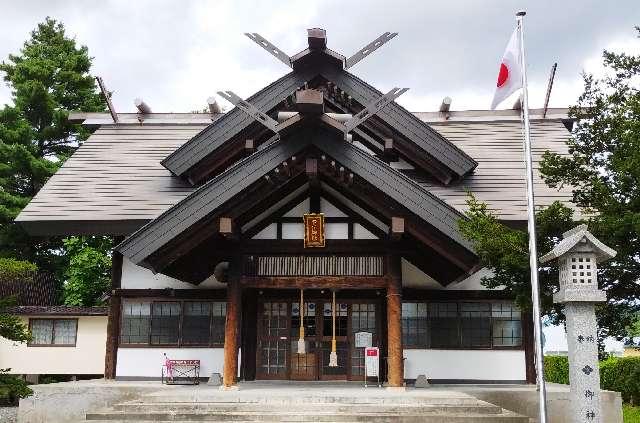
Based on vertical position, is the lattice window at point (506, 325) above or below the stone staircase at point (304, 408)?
above

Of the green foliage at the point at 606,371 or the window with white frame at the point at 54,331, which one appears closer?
the green foliage at the point at 606,371

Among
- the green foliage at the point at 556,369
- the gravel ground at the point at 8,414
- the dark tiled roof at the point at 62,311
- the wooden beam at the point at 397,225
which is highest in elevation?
the wooden beam at the point at 397,225

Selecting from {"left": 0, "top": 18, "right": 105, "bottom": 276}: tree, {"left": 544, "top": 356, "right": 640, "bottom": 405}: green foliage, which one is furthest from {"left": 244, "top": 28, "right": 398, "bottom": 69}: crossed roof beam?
{"left": 0, "top": 18, "right": 105, "bottom": 276}: tree

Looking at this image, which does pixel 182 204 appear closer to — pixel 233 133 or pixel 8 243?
pixel 233 133

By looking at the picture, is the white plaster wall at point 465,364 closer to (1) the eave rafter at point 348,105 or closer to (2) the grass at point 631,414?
(2) the grass at point 631,414

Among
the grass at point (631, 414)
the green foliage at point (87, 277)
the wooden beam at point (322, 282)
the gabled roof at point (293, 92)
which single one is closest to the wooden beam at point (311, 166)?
the wooden beam at point (322, 282)

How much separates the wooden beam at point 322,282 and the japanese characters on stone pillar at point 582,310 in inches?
160

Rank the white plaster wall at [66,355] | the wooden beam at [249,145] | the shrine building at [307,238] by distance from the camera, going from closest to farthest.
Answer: the shrine building at [307,238] < the wooden beam at [249,145] < the white plaster wall at [66,355]

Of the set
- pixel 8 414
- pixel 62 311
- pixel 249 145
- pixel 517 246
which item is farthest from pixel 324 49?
pixel 8 414

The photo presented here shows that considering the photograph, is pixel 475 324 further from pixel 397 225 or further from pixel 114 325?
pixel 114 325

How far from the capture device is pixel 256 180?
35.5ft

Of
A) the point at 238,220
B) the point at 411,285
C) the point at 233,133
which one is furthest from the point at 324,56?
the point at 411,285

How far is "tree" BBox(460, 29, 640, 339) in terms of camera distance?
835 centimetres

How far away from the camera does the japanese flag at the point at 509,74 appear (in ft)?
29.0
